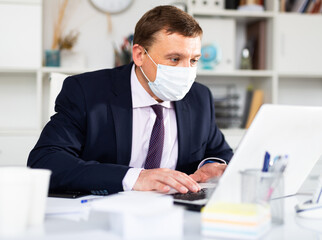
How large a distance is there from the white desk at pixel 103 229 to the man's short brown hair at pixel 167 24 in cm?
80

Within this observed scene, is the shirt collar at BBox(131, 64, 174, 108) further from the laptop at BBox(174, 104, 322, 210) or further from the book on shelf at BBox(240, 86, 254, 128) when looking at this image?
the book on shelf at BBox(240, 86, 254, 128)

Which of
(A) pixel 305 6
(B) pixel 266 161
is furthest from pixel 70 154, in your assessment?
(A) pixel 305 6

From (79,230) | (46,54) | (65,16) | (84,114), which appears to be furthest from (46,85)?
(79,230)

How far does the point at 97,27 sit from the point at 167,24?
5.23 ft

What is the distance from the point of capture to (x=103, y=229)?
2.70 feet

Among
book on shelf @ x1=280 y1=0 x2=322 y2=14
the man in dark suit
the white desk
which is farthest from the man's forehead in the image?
book on shelf @ x1=280 y1=0 x2=322 y2=14

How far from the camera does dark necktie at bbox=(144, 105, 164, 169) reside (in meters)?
1.63

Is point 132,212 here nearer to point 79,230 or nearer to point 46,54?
point 79,230

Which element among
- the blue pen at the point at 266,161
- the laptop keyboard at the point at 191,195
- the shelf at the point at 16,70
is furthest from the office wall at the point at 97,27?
the blue pen at the point at 266,161

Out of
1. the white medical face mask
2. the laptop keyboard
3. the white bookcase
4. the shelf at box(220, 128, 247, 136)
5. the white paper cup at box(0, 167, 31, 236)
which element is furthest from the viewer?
the shelf at box(220, 128, 247, 136)

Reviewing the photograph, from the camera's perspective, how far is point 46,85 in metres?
3.10

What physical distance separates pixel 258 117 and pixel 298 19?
2.48m

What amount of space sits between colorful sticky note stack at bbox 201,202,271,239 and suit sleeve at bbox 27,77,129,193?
457 mm

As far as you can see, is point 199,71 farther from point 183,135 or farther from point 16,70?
point 183,135
